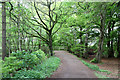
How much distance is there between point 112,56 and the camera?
1196 cm

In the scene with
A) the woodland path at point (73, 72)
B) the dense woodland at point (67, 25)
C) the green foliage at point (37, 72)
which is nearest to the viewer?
the green foliage at point (37, 72)

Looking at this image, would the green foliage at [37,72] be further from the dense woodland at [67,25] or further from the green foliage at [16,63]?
the dense woodland at [67,25]

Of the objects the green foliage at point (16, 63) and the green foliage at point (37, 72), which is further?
the green foliage at point (37, 72)

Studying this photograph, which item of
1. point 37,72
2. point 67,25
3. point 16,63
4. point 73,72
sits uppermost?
point 67,25

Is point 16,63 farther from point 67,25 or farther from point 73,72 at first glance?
point 67,25

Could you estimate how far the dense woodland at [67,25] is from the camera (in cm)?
508

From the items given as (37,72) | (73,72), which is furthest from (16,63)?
(73,72)

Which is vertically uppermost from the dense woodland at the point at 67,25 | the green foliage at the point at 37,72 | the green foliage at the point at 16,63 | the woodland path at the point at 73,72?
the dense woodland at the point at 67,25

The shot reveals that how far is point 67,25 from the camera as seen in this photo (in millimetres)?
9969

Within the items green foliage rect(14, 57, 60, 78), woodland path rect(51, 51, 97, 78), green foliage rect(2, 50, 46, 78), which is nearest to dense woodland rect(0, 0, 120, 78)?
green foliage rect(2, 50, 46, 78)

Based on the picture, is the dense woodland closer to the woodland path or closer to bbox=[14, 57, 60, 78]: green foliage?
bbox=[14, 57, 60, 78]: green foliage

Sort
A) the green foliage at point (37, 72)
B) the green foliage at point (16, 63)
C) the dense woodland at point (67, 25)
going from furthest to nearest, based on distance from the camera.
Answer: the dense woodland at point (67, 25) → the green foliage at point (37, 72) → the green foliage at point (16, 63)

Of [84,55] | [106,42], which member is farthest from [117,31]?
[84,55]

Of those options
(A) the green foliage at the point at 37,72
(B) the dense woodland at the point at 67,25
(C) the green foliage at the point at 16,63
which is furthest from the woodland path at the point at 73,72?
(B) the dense woodland at the point at 67,25
